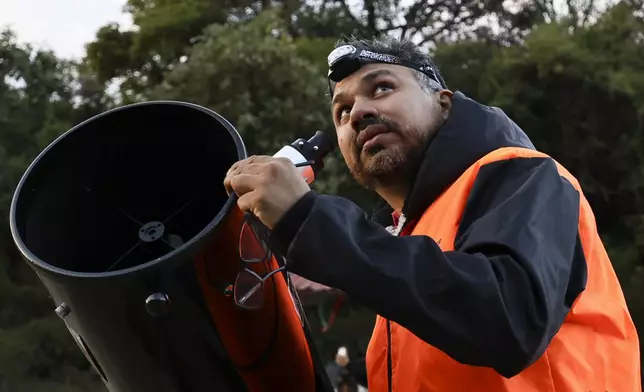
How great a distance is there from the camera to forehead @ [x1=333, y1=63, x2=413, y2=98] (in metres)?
1.57

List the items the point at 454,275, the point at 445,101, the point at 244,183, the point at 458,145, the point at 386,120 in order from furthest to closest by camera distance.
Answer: the point at 445,101 < the point at 386,120 < the point at 458,145 < the point at 244,183 < the point at 454,275

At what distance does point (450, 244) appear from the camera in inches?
49.1

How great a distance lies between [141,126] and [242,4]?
12.7 meters

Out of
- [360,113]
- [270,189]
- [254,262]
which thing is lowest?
[254,262]

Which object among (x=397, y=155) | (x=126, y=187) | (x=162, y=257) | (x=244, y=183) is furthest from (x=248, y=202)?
(x=126, y=187)

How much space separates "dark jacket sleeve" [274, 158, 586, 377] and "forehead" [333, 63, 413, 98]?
1.77 ft

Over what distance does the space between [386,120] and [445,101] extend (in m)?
0.19

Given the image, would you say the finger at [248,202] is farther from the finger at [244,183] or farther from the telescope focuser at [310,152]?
the telescope focuser at [310,152]

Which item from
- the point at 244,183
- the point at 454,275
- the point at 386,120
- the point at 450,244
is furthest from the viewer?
the point at 386,120

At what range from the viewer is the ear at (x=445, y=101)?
63.5 inches

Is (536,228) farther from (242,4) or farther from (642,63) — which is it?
(242,4)

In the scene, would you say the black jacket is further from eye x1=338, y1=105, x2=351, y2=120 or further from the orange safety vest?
eye x1=338, y1=105, x2=351, y2=120

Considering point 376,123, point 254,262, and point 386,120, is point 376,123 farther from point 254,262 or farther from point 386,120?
point 254,262

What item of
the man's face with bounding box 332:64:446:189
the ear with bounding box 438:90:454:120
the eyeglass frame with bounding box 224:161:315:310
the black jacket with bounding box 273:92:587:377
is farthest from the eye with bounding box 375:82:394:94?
the black jacket with bounding box 273:92:587:377
